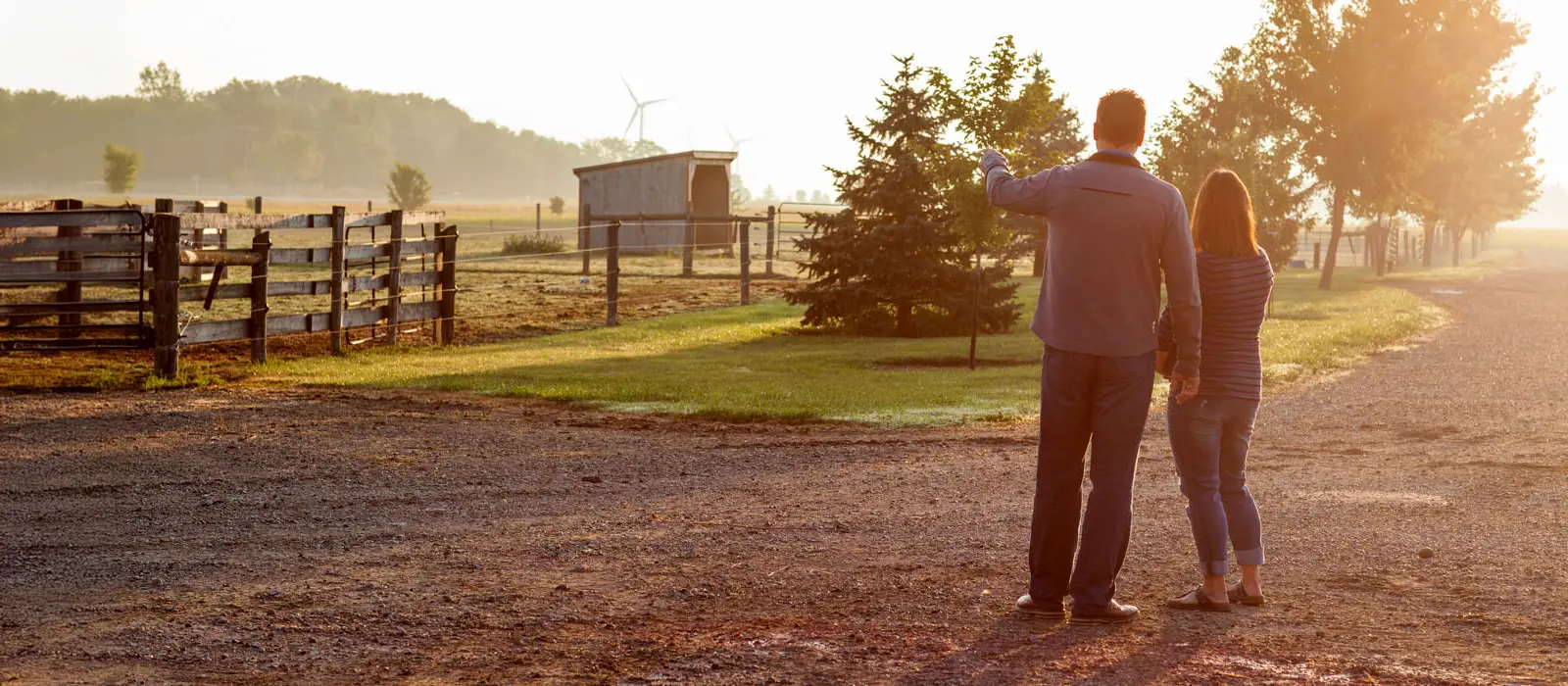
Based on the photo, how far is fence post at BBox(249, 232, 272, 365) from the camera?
15.9m

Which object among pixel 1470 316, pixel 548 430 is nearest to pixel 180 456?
pixel 548 430

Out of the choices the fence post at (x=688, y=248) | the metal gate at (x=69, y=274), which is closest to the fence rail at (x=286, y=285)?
the metal gate at (x=69, y=274)

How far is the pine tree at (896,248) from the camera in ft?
69.6

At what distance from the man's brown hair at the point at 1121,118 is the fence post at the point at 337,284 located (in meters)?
13.2

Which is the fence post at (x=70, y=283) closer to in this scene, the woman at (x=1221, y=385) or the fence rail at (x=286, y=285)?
the fence rail at (x=286, y=285)

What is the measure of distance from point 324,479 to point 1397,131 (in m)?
39.8

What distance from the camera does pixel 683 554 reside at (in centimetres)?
705

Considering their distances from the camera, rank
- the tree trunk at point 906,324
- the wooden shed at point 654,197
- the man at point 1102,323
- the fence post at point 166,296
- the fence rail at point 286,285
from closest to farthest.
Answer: the man at point 1102,323
the fence post at point 166,296
the fence rail at point 286,285
the tree trunk at point 906,324
the wooden shed at point 654,197

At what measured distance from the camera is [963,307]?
21766mm

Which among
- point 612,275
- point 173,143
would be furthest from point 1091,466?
point 173,143

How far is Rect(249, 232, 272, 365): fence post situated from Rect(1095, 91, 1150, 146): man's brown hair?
40.5 feet

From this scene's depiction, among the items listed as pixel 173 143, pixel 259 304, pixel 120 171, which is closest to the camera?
pixel 259 304

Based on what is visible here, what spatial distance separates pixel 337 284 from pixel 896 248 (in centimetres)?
825

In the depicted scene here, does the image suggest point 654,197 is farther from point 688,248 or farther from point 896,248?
point 896,248
